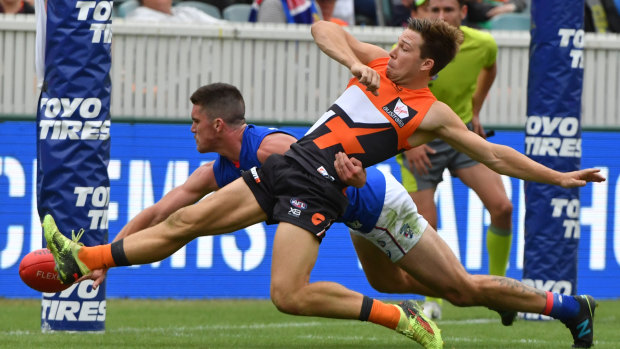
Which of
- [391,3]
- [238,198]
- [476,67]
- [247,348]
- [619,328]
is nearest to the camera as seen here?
[238,198]

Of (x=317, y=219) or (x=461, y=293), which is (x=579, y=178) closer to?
(x=461, y=293)

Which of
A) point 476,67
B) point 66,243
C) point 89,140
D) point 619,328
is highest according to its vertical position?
point 476,67

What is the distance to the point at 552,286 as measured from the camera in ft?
31.5

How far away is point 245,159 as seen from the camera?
7555mm

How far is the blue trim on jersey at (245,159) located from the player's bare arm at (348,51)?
74cm

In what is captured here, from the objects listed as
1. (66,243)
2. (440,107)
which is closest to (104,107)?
(66,243)

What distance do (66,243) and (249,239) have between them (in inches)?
164

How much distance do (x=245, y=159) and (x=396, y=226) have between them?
1.11m

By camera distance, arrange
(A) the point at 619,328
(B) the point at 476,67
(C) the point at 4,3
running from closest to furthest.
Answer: (A) the point at 619,328, (B) the point at 476,67, (C) the point at 4,3

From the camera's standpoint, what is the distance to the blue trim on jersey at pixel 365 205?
697 cm

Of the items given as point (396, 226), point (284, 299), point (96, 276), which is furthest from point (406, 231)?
point (96, 276)

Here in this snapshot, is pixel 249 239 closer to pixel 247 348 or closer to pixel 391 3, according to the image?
pixel 247 348

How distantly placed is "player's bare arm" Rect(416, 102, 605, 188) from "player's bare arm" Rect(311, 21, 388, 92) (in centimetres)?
49

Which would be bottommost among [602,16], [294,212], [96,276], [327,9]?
[96,276]
